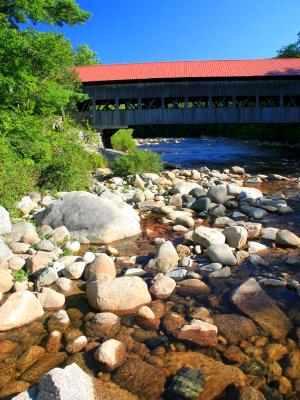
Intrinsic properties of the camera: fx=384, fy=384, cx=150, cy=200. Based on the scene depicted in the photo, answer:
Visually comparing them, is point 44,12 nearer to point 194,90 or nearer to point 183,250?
point 183,250

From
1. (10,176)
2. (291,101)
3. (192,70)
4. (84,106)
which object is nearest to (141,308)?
(10,176)

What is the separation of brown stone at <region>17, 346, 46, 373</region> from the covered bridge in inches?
629

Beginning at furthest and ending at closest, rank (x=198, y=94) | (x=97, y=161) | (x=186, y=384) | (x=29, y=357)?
1. (x=198, y=94)
2. (x=97, y=161)
3. (x=29, y=357)
4. (x=186, y=384)

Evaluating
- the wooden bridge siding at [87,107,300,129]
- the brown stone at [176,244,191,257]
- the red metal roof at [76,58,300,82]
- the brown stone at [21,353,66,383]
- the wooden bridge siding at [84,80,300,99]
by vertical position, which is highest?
the red metal roof at [76,58,300,82]

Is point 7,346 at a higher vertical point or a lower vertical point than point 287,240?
lower

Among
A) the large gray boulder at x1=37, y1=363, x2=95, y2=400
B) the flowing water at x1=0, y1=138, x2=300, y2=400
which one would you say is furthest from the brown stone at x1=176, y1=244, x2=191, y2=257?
the large gray boulder at x1=37, y1=363, x2=95, y2=400

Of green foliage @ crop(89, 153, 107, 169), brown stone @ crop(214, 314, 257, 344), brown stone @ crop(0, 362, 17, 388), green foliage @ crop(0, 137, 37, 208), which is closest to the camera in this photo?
brown stone @ crop(0, 362, 17, 388)

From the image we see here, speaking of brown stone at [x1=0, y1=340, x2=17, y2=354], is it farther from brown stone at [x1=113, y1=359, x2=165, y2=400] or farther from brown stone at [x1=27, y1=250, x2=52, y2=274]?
brown stone at [x1=27, y1=250, x2=52, y2=274]

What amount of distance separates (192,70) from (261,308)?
641 inches

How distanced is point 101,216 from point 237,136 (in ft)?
102

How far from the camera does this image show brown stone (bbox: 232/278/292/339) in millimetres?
3662

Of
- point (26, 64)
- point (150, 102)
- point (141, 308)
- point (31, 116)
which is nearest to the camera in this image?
point (141, 308)

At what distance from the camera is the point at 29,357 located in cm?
321

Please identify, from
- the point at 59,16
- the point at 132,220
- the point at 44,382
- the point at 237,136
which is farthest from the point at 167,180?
the point at 237,136
